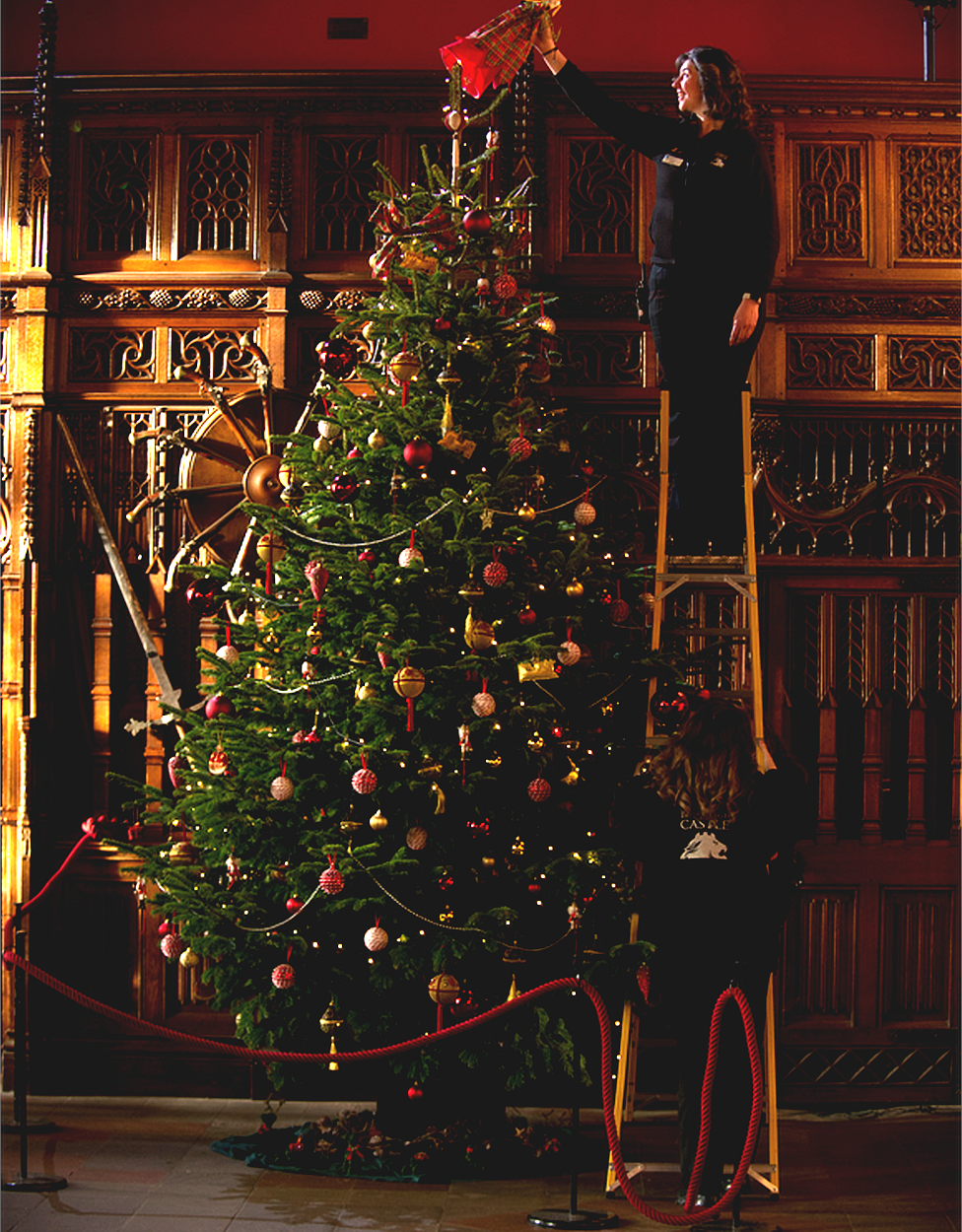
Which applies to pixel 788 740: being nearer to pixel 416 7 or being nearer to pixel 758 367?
pixel 758 367

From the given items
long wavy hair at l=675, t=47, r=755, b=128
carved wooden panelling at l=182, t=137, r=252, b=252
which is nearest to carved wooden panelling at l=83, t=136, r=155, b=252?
carved wooden panelling at l=182, t=137, r=252, b=252

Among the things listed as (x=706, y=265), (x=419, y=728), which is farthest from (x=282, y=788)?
(x=706, y=265)

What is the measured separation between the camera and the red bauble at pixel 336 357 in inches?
178

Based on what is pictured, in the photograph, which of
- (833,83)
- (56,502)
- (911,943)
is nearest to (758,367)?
(833,83)

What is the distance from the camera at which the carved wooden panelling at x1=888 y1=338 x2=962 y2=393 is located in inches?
212

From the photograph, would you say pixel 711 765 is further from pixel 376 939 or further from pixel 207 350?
pixel 207 350

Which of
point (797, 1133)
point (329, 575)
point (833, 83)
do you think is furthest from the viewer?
point (833, 83)

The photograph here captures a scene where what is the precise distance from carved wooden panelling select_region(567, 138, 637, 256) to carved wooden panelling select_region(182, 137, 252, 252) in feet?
4.32

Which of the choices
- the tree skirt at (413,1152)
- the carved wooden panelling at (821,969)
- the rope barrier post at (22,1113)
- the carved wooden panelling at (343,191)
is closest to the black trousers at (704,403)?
the carved wooden panelling at (343,191)

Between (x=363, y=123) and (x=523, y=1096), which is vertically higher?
(x=363, y=123)

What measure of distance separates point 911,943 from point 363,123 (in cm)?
395

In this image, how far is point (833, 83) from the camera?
530 cm

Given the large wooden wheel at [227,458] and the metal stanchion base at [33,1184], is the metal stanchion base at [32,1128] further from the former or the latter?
the large wooden wheel at [227,458]

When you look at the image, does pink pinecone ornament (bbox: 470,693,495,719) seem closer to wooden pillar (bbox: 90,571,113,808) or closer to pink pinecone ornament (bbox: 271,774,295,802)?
pink pinecone ornament (bbox: 271,774,295,802)
